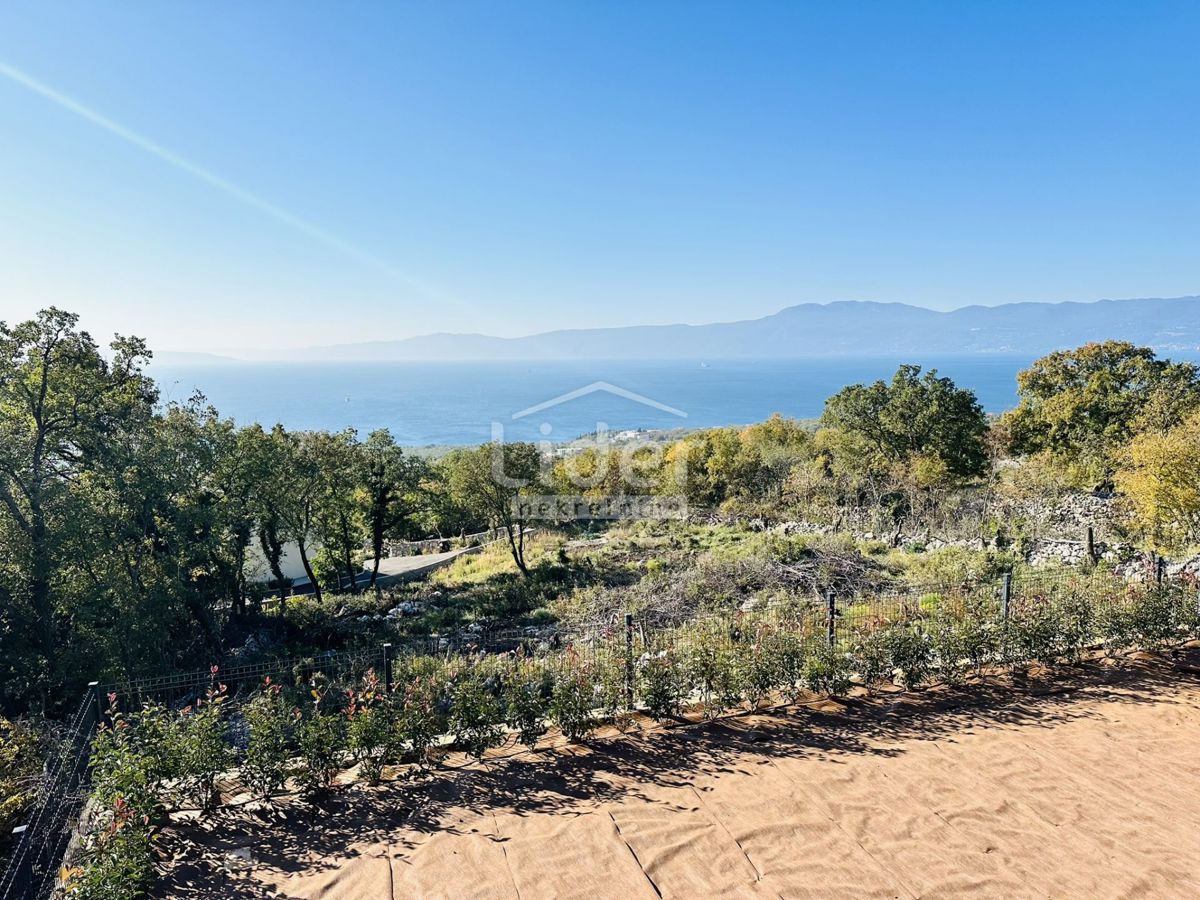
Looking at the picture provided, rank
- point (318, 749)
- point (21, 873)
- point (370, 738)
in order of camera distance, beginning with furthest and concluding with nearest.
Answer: point (370, 738) < point (318, 749) < point (21, 873)

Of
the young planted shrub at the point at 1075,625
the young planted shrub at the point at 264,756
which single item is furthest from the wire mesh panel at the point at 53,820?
the young planted shrub at the point at 1075,625

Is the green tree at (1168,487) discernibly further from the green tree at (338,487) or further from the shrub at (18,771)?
the green tree at (338,487)

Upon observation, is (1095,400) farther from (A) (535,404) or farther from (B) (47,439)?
(A) (535,404)

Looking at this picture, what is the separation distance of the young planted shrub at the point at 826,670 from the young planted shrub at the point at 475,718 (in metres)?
3.17

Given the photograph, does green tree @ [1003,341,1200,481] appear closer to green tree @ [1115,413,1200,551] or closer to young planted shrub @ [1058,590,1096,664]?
green tree @ [1115,413,1200,551]

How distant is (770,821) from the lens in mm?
4426

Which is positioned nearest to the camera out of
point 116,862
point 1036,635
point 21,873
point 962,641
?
point 116,862

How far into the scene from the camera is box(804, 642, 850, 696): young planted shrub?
620 cm

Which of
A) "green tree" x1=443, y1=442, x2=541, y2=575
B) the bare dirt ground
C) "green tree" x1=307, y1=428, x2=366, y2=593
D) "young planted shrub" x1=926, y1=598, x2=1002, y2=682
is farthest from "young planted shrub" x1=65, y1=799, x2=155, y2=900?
"green tree" x1=443, y1=442, x2=541, y2=575

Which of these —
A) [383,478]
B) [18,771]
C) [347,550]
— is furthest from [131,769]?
[347,550]

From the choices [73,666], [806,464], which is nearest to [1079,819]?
[73,666]

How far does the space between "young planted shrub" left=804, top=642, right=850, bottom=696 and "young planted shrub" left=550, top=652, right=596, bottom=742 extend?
7.63 ft

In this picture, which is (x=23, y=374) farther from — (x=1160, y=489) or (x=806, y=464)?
(x=806, y=464)

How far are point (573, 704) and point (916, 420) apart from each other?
21.2 meters
